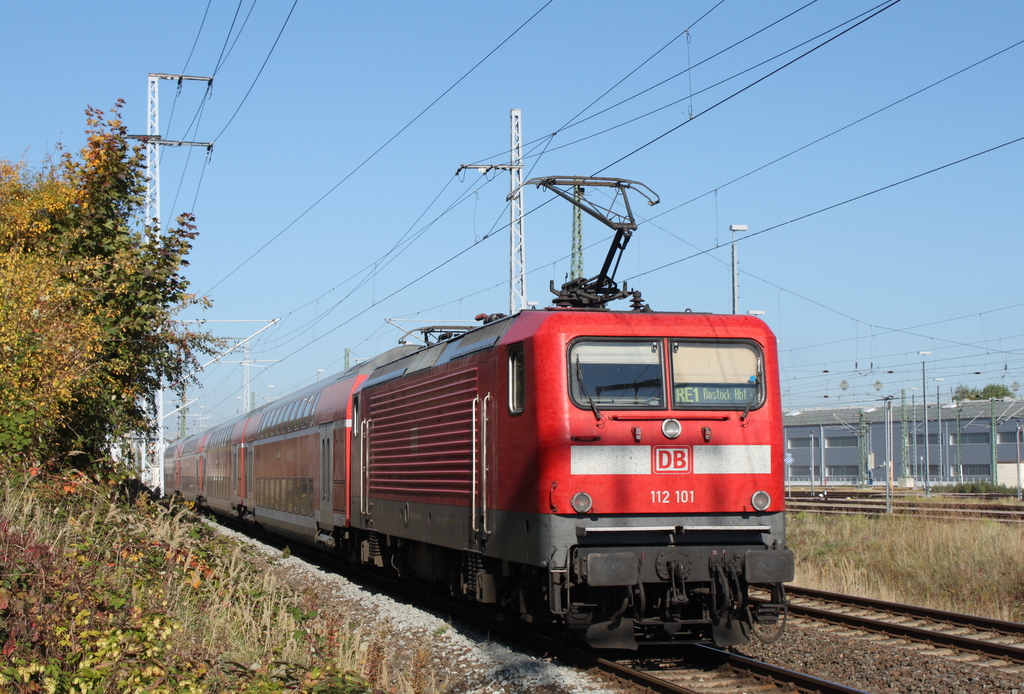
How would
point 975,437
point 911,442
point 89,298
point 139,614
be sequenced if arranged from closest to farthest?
point 139,614, point 89,298, point 975,437, point 911,442

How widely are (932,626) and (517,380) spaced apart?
5124mm

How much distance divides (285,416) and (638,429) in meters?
14.7

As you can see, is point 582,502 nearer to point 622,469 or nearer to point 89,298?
point 622,469

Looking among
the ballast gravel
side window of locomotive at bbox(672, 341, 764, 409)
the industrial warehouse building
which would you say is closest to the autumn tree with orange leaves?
the ballast gravel

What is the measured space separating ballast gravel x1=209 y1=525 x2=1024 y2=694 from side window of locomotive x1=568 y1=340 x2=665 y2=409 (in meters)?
2.33

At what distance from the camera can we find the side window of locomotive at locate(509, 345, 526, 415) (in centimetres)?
916

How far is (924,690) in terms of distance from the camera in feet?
25.8

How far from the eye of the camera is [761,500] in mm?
8930

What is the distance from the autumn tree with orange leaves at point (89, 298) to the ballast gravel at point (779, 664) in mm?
4532

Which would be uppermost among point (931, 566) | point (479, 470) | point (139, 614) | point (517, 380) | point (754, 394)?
point (517, 380)

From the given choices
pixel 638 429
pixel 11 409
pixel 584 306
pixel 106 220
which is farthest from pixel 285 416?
pixel 638 429

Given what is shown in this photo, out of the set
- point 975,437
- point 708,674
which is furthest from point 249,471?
point 975,437

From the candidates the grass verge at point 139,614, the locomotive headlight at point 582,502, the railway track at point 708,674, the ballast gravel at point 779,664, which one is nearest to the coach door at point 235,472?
the grass verge at point 139,614

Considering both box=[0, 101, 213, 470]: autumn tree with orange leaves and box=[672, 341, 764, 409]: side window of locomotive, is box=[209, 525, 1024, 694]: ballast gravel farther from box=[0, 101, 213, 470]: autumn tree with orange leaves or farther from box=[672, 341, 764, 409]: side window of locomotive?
box=[0, 101, 213, 470]: autumn tree with orange leaves
